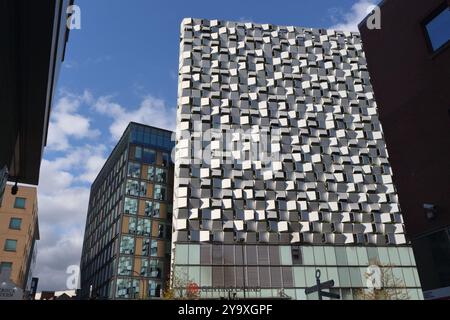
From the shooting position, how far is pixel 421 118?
18438mm

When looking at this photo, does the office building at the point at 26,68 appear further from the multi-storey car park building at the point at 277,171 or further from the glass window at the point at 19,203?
the glass window at the point at 19,203

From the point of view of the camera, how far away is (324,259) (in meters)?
60.0

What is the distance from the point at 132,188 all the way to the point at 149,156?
8.98 m

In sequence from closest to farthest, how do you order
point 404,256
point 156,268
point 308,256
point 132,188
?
point 308,256, point 404,256, point 156,268, point 132,188

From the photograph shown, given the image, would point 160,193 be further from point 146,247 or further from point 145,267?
point 145,267

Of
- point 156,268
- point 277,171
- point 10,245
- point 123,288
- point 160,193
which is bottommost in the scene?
point 123,288

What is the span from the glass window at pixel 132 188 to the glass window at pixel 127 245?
970 centimetres

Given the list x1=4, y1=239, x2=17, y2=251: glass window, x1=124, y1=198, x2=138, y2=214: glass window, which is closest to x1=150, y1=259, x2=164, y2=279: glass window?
x1=124, y1=198, x2=138, y2=214: glass window

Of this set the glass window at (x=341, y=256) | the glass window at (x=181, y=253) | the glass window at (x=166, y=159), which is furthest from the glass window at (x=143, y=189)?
the glass window at (x=341, y=256)

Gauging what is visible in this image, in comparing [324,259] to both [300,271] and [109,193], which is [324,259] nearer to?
[300,271]

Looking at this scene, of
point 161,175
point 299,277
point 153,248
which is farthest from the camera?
point 161,175

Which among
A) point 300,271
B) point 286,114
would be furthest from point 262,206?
point 286,114

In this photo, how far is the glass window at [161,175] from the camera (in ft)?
289

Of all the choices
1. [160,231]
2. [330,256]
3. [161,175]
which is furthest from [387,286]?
[161,175]
